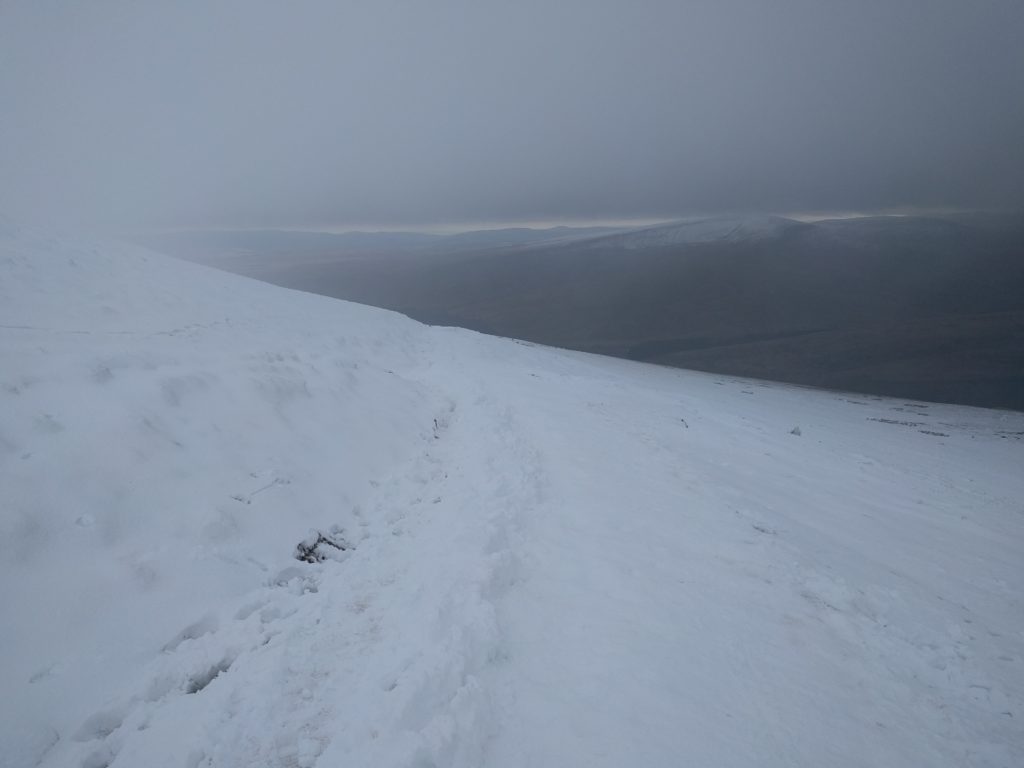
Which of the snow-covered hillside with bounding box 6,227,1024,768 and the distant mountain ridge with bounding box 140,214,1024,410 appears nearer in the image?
the snow-covered hillside with bounding box 6,227,1024,768

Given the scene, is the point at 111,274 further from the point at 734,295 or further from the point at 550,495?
the point at 734,295

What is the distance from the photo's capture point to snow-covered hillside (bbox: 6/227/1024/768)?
12.4ft

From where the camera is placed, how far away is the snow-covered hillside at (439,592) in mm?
3770

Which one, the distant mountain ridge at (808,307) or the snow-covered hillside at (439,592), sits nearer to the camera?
the snow-covered hillside at (439,592)

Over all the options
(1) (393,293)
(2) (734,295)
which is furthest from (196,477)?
(1) (393,293)

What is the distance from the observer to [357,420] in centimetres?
1043

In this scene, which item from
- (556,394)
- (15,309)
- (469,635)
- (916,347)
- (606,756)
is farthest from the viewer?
(916,347)

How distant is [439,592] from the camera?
5.28 metres

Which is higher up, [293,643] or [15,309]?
[15,309]

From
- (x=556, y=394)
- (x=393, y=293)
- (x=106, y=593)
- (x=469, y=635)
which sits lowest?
(x=393, y=293)

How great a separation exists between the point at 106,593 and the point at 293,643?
1.94 m

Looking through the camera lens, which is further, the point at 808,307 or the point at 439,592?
the point at 808,307

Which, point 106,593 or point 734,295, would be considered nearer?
point 106,593

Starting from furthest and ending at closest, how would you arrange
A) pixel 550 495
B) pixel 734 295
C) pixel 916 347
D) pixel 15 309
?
pixel 734 295 → pixel 916 347 → pixel 15 309 → pixel 550 495
